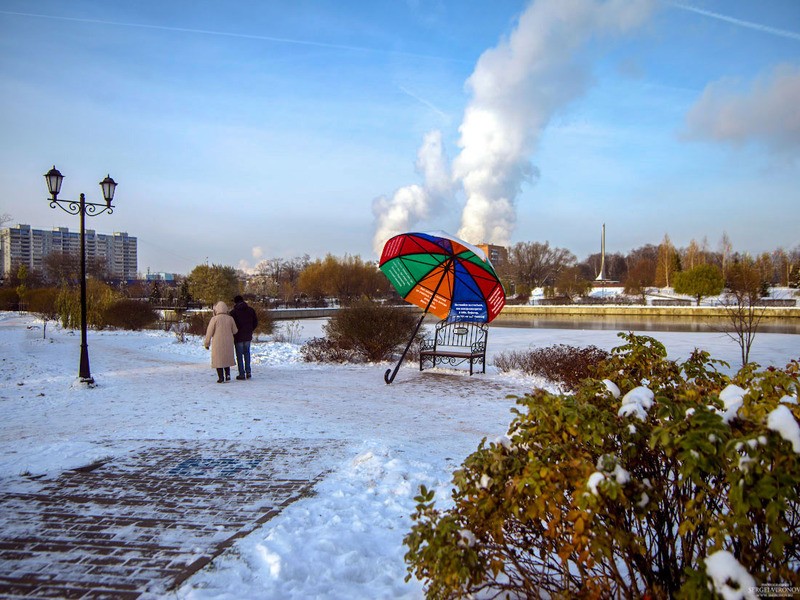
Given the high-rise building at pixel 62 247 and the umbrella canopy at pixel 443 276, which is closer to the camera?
the umbrella canopy at pixel 443 276

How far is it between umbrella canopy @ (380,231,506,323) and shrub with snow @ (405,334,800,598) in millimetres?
7175

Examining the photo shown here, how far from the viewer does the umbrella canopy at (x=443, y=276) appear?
951cm

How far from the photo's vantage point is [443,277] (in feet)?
33.9

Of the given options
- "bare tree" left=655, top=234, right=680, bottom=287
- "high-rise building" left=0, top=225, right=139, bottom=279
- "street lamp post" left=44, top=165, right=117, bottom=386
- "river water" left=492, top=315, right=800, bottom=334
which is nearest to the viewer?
"street lamp post" left=44, top=165, right=117, bottom=386

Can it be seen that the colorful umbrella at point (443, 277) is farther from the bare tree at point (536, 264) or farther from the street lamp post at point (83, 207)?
the bare tree at point (536, 264)

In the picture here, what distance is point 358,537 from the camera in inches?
128

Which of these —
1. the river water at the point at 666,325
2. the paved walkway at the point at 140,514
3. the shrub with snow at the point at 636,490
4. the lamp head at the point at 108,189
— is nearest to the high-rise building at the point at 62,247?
the river water at the point at 666,325

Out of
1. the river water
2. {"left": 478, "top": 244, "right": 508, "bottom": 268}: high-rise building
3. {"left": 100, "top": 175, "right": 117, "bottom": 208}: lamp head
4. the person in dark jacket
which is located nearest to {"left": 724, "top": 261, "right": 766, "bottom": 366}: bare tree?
the river water

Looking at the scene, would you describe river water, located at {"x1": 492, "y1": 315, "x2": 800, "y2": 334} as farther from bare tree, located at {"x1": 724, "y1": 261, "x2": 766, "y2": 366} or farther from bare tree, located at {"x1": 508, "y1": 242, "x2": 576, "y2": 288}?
bare tree, located at {"x1": 508, "y1": 242, "x2": 576, "y2": 288}

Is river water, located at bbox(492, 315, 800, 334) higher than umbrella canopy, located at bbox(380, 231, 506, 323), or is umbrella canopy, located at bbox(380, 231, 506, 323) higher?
umbrella canopy, located at bbox(380, 231, 506, 323)

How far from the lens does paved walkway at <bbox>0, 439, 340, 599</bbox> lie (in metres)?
2.79

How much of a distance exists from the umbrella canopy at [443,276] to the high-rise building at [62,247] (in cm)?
10383

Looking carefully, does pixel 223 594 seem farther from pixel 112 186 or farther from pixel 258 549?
pixel 112 186

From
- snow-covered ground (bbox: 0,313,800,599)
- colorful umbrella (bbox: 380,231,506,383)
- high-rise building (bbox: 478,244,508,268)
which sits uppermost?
high-rise building (bbox: 478,244,508,268)
